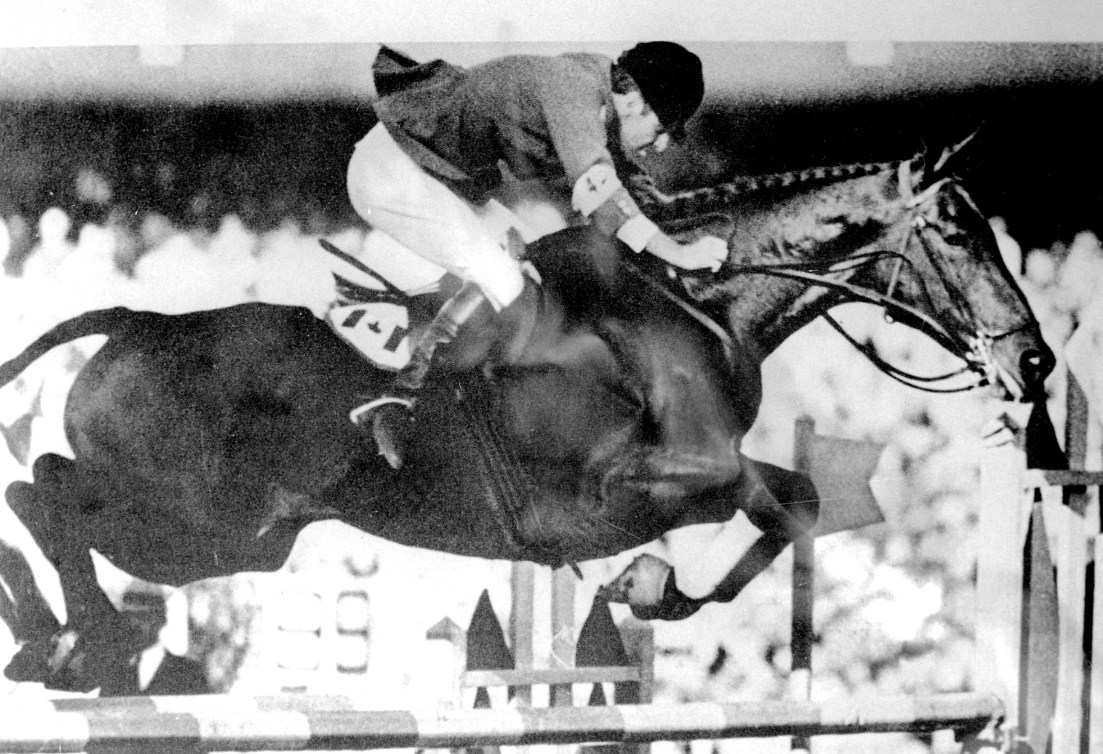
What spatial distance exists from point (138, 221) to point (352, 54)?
0.71 meters

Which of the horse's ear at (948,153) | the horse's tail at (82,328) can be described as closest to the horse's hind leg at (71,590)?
the horse's tail at (82,328)

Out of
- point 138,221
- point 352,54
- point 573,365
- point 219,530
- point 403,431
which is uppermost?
point 352,54

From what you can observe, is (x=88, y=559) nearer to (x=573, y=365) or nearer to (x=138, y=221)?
(x=138, y=221)

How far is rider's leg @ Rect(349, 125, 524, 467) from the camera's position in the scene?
2568 mm

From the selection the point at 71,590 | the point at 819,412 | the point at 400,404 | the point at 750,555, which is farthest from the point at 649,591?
the point at 71,590

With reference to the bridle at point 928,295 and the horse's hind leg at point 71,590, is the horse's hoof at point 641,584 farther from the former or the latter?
the horse's hind leg at point 71,590

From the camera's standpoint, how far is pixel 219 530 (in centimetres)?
257

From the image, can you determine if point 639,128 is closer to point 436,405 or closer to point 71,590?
point 436,405

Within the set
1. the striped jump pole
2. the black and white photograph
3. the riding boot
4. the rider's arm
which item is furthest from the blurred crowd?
the rider's arm

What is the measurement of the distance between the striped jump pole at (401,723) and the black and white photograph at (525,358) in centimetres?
5

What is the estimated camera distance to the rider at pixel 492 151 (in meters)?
2.57

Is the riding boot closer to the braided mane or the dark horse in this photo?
the dark horse

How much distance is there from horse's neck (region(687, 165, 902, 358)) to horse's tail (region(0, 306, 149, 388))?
1.49 meters

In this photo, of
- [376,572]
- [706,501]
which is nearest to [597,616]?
[706,501]
